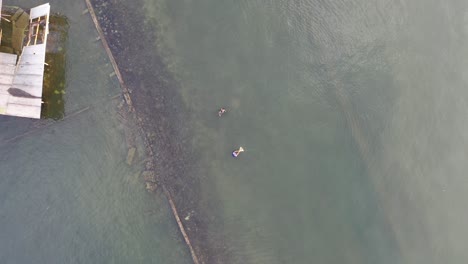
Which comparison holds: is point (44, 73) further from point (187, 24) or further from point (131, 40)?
point (187, 24)

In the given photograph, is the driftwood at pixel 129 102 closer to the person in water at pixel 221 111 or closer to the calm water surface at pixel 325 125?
the calm water surface at pixel 325 125

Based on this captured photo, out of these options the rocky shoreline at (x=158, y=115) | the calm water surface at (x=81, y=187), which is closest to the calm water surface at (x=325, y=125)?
the rocky shoreline at (x=158, y=115)

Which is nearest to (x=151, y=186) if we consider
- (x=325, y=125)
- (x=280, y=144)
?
(x=280, y=144)

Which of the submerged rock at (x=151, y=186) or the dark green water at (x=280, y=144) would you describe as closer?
the dark green water at (x=280, y=144)

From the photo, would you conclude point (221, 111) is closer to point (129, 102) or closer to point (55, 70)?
point (129, 102)

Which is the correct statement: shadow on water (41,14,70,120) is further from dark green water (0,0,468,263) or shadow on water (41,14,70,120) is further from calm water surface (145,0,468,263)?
calm water surface (145,0,468,263)

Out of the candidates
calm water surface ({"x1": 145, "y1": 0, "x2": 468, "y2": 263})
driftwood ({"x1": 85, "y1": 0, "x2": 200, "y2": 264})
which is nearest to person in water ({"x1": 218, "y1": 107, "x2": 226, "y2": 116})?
calm water surface ({"x1": 145, "y1": 0, "x2": 468, "y2": 263})
